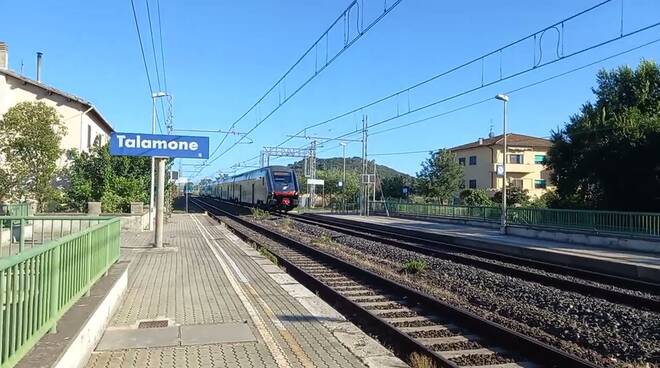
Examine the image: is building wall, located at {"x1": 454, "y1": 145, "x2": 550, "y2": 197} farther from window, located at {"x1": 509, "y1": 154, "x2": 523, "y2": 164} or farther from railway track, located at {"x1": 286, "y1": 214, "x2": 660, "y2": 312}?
railway track, located at {"x1": 286, "y1": 214, "x2": 660, "y2": 312}

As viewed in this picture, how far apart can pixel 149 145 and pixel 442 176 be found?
152 feet

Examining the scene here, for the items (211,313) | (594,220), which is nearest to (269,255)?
(211,313)

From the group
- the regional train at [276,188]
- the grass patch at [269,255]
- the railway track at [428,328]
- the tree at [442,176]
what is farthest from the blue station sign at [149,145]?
the tree at [442,176]

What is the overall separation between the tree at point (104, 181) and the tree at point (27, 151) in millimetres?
2193

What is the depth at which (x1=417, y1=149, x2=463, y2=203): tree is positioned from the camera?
61.2m

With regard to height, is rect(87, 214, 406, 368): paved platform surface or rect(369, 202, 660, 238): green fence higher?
rect(369, 202, 660, 238): green fence

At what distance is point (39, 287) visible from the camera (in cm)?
463

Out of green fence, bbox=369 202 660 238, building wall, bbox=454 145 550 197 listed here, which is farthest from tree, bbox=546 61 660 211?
building wall, bbox=454 145 550 197

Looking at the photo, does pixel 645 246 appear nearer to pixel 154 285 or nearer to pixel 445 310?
pixel 445 310

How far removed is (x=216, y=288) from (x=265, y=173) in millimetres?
35633

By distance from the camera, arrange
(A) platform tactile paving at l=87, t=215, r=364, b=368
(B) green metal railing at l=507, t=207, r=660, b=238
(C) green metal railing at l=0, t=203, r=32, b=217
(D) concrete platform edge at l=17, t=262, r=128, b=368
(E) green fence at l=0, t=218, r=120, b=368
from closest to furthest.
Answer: (E) green fence at l=0, t=218, r=120, b=368, (D) concrete platform edge at l=17, t=262, r=128, b=368, (A) platform tactile paving at l=87, t=215, r=364, b=368, (C) green metal railing at l=0, t=203, r=32, b=217, (B) green metal railing at l=507, t=207, r=660, b=238

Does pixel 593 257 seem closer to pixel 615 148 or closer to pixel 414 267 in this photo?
pixel 414 267

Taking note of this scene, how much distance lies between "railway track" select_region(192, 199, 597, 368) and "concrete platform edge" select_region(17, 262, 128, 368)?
365 cm

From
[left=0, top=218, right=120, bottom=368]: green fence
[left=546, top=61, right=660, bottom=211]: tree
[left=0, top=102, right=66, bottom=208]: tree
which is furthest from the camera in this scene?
[left=546, top=61, right=660, bottom=211]: tree
